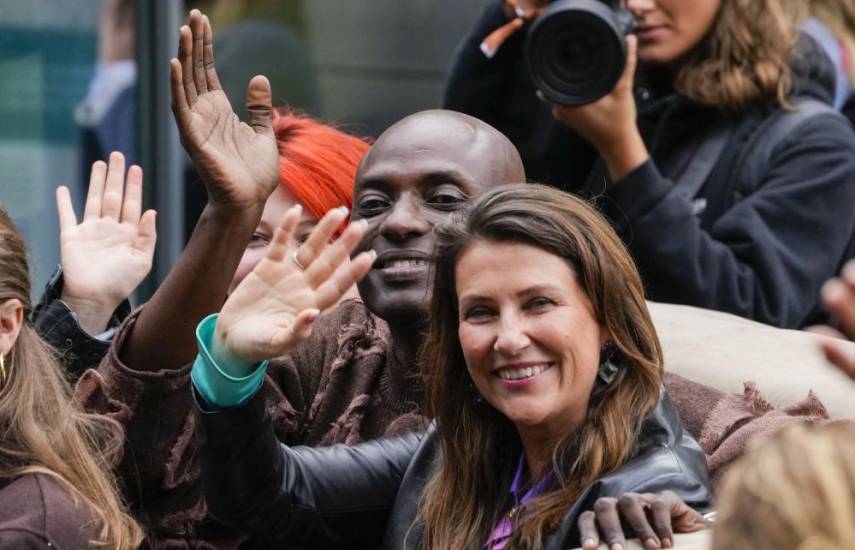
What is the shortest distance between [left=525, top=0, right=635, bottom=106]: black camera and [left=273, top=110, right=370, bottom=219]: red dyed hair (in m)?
0.41

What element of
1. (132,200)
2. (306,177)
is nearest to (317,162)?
(306,177)

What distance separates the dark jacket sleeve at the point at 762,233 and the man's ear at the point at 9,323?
124 centimetres

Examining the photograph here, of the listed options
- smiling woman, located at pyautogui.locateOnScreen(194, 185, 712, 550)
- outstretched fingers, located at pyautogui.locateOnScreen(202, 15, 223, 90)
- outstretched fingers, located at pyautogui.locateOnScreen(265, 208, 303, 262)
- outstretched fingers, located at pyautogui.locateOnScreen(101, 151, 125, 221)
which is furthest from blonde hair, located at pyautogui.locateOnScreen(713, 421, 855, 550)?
outstretched fingers, located at pyautogui.locateOnScreen(101, 151, 125, 221)

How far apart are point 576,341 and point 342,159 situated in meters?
1.10

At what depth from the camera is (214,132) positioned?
9.59 feet

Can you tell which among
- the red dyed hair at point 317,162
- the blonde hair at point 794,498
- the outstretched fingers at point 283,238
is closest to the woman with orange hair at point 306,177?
the red dyed hair at point 317,162

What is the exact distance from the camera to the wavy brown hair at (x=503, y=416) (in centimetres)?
262

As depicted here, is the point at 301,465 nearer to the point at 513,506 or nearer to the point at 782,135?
the point at 513,506

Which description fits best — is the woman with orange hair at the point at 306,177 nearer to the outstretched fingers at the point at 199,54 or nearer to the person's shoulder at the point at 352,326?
the person's shoulder at the point at 352,326

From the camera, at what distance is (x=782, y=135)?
361 centimetres

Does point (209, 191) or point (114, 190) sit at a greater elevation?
point (209, 191)

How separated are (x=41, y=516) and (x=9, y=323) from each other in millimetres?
335

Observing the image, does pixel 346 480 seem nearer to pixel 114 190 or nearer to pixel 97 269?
pixel 97 269

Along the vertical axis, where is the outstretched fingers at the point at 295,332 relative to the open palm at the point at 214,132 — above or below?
below
